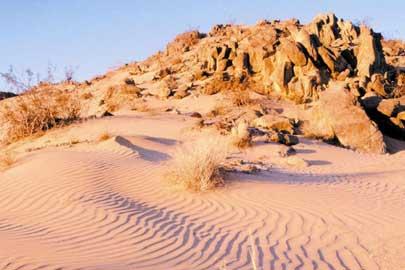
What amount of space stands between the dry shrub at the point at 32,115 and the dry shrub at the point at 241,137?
5614 mm

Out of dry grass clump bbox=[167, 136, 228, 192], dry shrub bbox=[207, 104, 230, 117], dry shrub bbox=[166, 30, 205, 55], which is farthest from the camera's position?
dry shrub bbox=[166, 30, 205, 55]

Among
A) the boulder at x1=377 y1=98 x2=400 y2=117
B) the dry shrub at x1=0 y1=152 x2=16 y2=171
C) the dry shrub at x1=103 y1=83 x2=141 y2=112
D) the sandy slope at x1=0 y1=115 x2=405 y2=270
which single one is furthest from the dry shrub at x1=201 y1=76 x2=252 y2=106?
the dry shrub at x1=0 y1=152 x2=16 y2=171

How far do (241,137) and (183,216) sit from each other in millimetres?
5576

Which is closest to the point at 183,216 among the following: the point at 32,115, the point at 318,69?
the point at 32,115

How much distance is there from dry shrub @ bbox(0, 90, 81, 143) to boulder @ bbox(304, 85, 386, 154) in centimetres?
760

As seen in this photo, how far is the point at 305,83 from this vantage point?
18.4 meters

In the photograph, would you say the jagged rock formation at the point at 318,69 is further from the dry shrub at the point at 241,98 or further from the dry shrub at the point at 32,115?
the dry shrub at the point at 32,115

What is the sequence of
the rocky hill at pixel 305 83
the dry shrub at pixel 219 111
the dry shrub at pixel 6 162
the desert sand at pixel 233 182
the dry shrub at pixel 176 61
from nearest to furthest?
the desert sand at pixel 233 182, the dry shrub at pixel 6 162, the rocky hill at pixel 305 83, the dry shrub at pixel 219 111, the dry shrub at pixel 176 61

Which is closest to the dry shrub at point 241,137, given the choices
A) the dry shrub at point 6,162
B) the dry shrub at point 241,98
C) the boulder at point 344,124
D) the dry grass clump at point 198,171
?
the boulder at point 344,124

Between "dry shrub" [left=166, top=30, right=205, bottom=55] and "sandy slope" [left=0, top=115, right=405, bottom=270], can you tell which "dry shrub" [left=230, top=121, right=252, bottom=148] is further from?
"dry shrub" [left=166, top=30, right=205, bottom=55]

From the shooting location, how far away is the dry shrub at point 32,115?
50.0 ft

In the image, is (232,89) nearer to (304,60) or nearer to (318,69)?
(304,60)

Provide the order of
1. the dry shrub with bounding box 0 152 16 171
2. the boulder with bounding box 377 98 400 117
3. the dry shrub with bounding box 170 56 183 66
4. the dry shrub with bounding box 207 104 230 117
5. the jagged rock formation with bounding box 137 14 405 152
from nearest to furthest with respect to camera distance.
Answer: the dry shrub with bounding box 0 152 16 171 < the boulder with bounding box 377 98 400 117 < the jagged rock formation with bounding box 137 14 405 152 < the dry shrub with bounding box 207 104 230 117 < the dry shrub with bounding box 170 56 183 66

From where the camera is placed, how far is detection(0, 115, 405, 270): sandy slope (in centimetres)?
552
